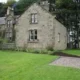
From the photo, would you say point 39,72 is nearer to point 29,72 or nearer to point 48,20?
point 29,72

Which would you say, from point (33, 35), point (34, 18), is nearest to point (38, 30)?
point (33, 35)

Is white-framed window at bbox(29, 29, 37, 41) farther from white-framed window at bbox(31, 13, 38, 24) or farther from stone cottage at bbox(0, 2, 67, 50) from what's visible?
white-framed window at bbox(31, 13, 38, 24)

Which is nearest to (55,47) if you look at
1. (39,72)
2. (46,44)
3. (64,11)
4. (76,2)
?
(46,44)

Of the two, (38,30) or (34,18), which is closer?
(38,30)

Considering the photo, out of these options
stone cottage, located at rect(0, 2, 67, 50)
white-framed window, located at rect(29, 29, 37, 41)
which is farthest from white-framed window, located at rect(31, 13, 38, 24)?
white-framed window, located at rect(29, 29, 37, 41)

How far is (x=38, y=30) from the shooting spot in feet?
133

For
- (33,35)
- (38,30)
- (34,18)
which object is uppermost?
(34,18)

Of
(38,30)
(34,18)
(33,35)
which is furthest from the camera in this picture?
(34,18)

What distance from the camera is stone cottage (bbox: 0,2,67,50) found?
3991 cm

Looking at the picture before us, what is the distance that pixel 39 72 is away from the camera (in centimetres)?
1534

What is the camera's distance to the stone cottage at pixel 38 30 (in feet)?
131

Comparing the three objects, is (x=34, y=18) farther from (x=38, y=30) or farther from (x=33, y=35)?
(x=33, y=35)

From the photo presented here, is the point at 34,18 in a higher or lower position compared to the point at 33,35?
higher

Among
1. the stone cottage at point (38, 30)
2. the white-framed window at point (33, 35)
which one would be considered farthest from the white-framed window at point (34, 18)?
the white-framed window at point (33, 35)
